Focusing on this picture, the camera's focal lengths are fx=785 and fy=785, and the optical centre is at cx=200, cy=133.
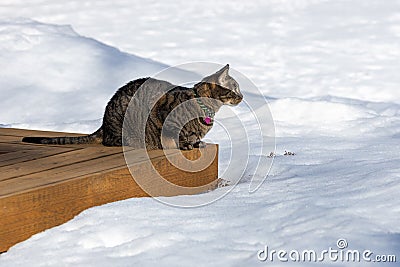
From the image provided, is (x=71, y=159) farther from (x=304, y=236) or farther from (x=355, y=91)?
(x=355, y=91)

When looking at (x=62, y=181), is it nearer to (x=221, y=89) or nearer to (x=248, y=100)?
(x=221, y=89)

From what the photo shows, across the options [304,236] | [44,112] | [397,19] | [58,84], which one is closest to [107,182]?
[304,236]

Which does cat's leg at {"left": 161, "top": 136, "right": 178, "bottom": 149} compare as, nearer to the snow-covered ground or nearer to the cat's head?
the cat's head

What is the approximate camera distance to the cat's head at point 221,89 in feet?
13.2

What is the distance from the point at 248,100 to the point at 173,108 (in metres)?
2.81

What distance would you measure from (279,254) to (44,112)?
4.81 meters

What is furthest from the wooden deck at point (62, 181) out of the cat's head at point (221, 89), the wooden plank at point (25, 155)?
the cat's head at point (221, 89)

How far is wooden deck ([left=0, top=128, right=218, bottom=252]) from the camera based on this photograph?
3129 millimetres

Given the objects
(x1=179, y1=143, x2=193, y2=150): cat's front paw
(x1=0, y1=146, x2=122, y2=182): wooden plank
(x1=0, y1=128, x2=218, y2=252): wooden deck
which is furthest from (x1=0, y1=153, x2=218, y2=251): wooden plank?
(x1=179, y1=143, x2=193, y2=150): cat's front paw

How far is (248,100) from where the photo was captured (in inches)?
267

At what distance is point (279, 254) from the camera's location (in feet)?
9.30

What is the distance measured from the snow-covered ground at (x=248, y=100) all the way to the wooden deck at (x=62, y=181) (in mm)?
86

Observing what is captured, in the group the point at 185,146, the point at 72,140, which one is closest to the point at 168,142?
the point at 185,146

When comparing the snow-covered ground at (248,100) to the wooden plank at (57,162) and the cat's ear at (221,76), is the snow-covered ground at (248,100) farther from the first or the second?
the cat's ear at (221,76)
